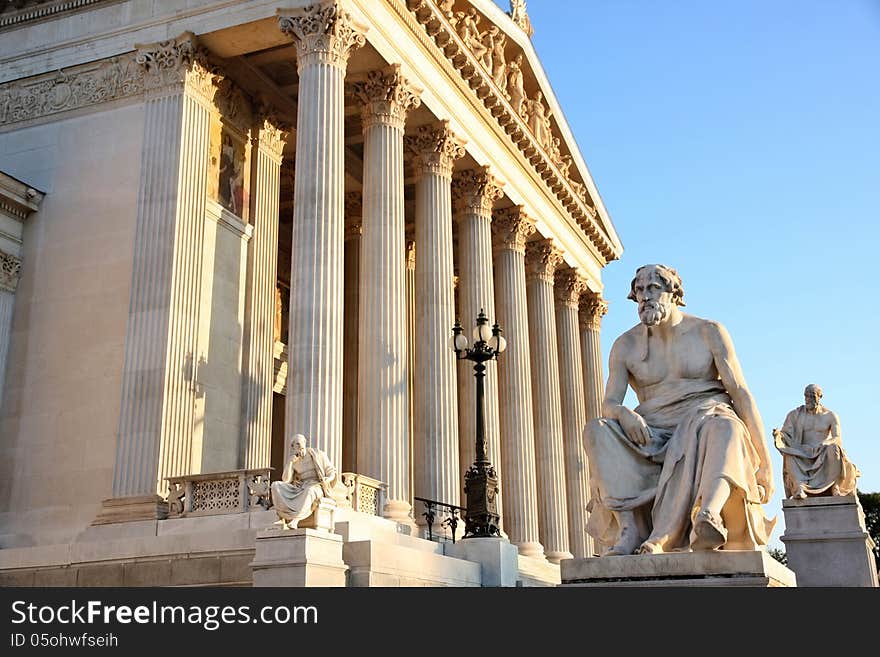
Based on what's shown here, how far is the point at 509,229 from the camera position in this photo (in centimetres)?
3544

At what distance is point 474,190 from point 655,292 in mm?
23924

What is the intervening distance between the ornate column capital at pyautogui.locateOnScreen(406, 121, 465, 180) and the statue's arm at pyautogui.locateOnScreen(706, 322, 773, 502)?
21.2 metres

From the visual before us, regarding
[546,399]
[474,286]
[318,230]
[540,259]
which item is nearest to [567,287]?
[540,259]

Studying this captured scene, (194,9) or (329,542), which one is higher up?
(194,9)

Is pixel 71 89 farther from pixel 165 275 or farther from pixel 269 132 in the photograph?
pixel 165 275

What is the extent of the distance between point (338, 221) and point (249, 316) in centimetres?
401

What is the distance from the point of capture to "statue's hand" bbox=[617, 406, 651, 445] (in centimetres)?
824

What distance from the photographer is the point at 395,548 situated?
54.9 feet

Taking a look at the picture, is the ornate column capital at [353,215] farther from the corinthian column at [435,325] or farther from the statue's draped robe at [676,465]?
the statue's draped robe at [676,465]

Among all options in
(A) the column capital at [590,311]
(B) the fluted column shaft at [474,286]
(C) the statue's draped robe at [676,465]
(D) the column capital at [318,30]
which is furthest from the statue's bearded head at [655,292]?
(A) the column capital at [590,311]

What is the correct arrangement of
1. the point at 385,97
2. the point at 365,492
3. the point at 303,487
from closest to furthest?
the point at 303,487
the point at 365,492
the point at 385,97
